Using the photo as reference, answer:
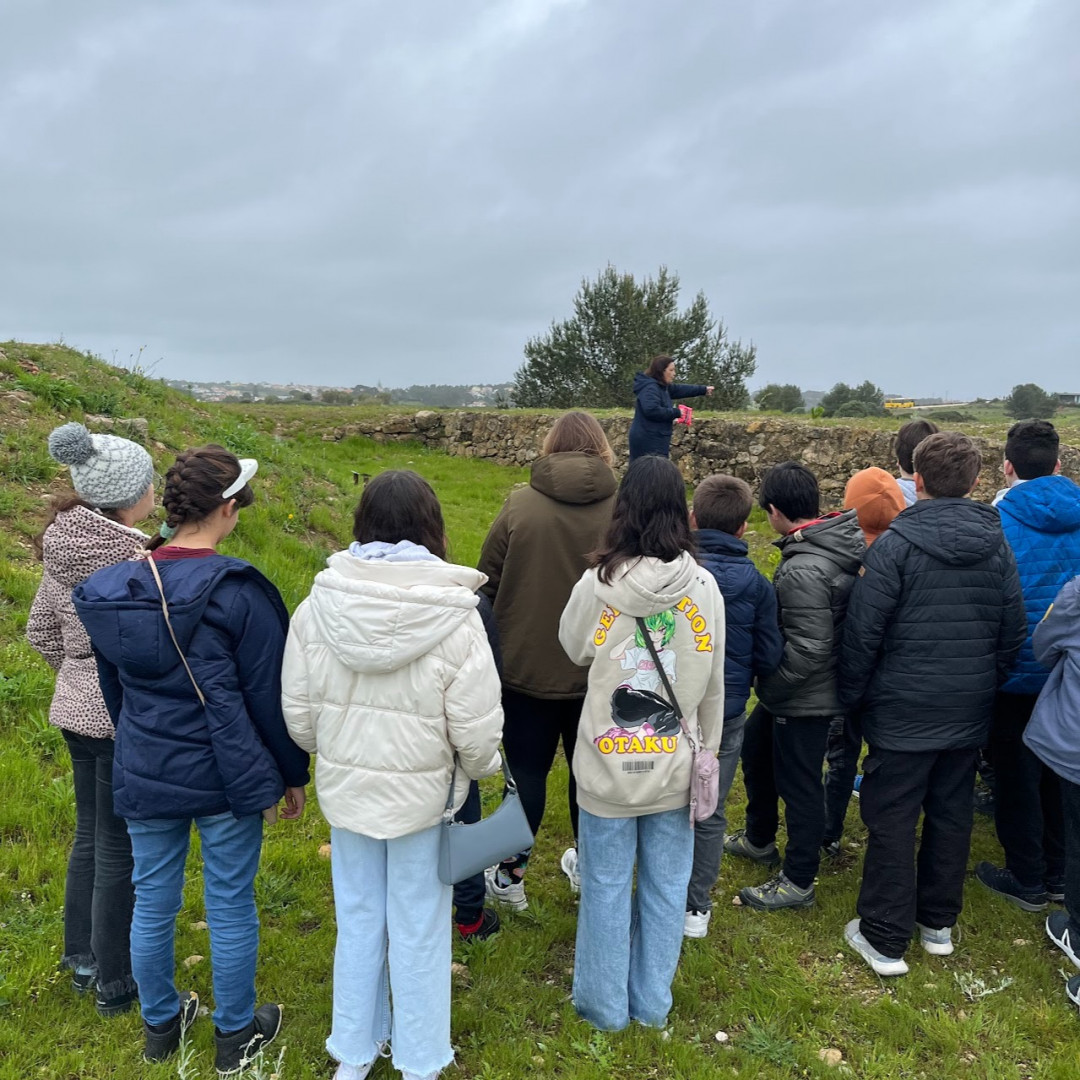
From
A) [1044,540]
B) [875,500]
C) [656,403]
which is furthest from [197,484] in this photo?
[656,403]

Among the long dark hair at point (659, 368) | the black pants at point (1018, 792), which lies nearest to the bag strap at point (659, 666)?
the black pants at point (1018, 792)

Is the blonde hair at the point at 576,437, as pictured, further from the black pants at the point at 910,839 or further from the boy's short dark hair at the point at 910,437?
the boy's short dark hair at the point at 910,437

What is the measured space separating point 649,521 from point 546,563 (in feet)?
2.50

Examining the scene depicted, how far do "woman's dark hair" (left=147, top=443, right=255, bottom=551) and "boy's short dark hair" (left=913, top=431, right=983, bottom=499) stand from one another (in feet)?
8.94

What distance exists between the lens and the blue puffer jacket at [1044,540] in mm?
3658

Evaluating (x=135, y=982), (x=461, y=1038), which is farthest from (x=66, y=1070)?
(x=461, y=1038)

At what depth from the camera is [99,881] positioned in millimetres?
2867

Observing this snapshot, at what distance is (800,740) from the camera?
3.65 m

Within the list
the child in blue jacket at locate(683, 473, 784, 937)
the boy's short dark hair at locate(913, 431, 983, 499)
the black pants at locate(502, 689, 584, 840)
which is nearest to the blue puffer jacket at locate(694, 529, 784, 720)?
the child in blue jacket at locate(683, 473, 784, 937)

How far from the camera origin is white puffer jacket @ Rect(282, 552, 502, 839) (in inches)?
93.6

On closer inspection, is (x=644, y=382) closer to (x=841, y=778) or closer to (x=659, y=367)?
(x=659, y=367)

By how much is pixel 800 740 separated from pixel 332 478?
339 inches

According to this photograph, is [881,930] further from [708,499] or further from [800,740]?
[708,499]

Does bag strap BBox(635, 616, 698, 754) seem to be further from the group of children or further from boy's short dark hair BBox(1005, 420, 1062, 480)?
boy's short dark hair BBox(1005, 420, 1062, 480)
